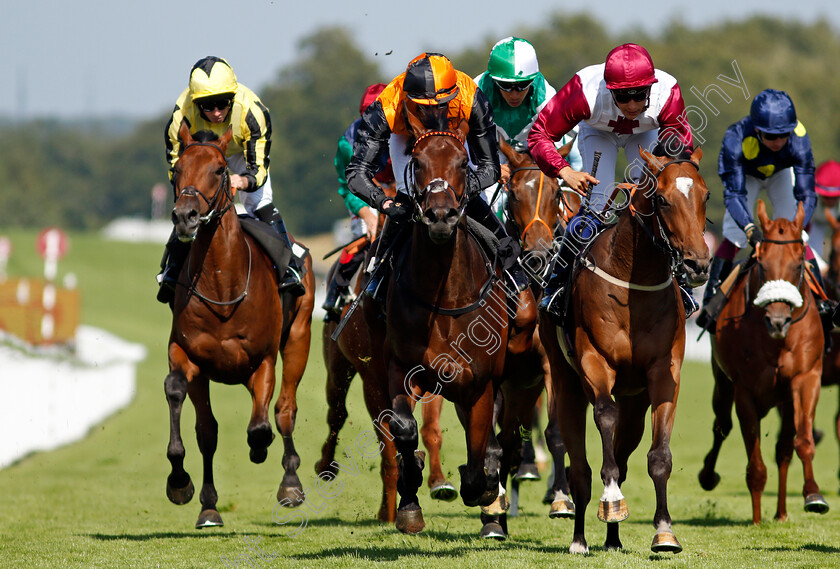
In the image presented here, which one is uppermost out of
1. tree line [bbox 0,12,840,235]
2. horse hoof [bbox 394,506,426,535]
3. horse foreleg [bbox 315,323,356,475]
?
tree line [bbox 0,12,840,235]

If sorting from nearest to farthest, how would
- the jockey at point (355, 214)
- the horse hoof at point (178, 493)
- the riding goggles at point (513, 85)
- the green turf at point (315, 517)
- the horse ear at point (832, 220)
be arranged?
1. the green turf at point (315, 517)
2. the horse hoof at point (178, 493)
3. the riding goggles at point (513, 85)
4. the jockey at point (355, 214)
5. the horse ear at point (832, 220)

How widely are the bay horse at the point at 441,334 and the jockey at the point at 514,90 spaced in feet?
6.18

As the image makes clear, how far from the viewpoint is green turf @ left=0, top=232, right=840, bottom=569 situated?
6727 millimetres

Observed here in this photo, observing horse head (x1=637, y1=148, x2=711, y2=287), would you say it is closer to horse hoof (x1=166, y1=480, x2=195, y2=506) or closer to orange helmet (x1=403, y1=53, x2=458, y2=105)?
orange helmet (x1=403, y1=53, x2=458, y2=105)

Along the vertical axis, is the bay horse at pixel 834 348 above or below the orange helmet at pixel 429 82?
below

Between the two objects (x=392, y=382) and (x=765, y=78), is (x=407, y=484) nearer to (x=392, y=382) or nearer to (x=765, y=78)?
(x=392, y=382)

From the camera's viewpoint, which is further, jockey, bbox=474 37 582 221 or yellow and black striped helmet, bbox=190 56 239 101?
jockey, bbox=474 37 582 221

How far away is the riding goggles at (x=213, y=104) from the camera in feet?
26.2

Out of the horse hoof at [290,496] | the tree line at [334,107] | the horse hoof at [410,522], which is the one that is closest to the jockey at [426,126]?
the horse hoof at [410,522]

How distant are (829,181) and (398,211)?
8449mm

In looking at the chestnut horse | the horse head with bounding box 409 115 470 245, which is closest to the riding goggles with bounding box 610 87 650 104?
the horse head with bounding box 409 115 470 245

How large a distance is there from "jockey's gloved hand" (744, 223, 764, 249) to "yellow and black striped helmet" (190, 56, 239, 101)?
405 centimetres

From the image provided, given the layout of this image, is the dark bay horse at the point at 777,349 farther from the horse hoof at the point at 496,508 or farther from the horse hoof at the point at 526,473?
the horse hoof at the point at 496,508

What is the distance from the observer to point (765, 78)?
2512 inches
